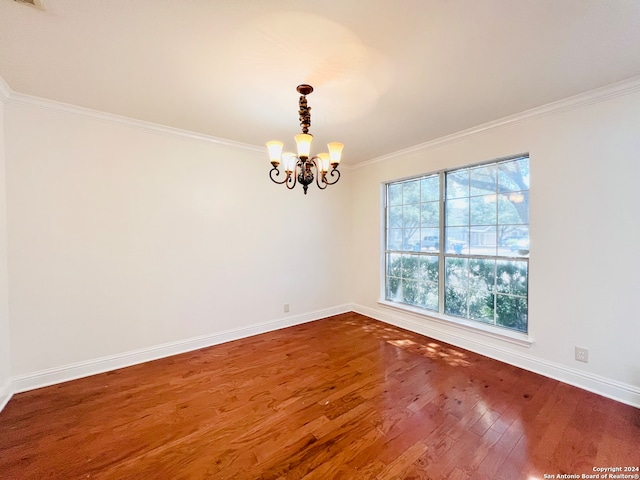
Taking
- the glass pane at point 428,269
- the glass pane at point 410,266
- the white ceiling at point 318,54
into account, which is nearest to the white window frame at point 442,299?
the glass pane at point 428,269

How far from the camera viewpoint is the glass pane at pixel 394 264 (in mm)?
4152

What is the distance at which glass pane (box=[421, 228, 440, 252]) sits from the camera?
11.9ft

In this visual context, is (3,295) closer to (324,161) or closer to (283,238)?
(283,238)

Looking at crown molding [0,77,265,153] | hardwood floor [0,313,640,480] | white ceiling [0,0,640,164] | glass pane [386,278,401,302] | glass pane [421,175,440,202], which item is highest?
white ceiling [0,0,640,164]

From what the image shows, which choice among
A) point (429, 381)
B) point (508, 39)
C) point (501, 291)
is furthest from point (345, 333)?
point (508, 39)

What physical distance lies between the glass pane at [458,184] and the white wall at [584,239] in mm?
368

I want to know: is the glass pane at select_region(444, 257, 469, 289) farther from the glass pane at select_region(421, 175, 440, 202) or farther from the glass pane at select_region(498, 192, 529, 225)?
the glass pane at select_region(421, 175, 440, 202)

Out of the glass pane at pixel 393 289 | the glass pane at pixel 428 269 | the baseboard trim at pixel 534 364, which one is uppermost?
the glass pane at pixel 428 269

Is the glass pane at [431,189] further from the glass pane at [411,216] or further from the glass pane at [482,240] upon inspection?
the glass pane at [482,240]

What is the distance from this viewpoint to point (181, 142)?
313 cm

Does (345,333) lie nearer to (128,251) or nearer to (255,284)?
(255,284)

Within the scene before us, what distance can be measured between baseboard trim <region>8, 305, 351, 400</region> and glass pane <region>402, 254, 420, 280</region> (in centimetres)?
176

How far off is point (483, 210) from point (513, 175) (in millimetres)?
462

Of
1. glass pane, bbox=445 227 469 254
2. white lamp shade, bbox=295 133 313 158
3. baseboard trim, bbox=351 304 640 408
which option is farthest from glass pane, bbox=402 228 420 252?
white lamp shade, bbox=295 133 313 158
